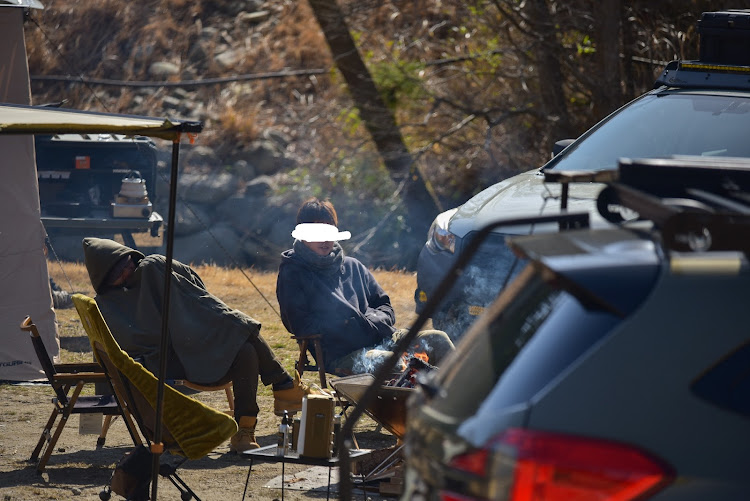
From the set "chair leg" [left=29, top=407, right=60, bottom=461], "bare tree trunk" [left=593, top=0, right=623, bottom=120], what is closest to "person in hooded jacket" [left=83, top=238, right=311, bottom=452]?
"chair leg" [left=29, top=407, right=60, bottom=461]

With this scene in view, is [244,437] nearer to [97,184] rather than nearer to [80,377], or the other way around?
[80,377]

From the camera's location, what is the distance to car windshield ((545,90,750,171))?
6281 millimetres

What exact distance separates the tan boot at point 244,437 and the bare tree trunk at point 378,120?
7.52m

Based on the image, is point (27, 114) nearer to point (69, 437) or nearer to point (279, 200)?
point (69, 437)

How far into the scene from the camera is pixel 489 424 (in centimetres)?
209

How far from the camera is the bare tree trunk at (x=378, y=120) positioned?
43.4ft

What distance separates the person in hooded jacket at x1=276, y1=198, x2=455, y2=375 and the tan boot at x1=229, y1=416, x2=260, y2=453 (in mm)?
617

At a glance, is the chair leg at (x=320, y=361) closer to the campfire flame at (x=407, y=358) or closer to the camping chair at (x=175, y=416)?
the campfire flame at (x=407, y=358)

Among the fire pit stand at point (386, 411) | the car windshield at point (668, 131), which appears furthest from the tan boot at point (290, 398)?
the car windshield at point (668, 131)

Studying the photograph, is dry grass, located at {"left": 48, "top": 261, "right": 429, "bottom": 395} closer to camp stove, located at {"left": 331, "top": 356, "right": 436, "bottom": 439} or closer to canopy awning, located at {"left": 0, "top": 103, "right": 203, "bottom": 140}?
camp stove, located at {"left": 331, "top": 356, "right": 436, "bottom": 439}

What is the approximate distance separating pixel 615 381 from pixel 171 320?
168 inches

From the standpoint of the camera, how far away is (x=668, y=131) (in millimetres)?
6504

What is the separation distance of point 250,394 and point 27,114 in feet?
6.52

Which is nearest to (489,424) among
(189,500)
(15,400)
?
(189,500)
